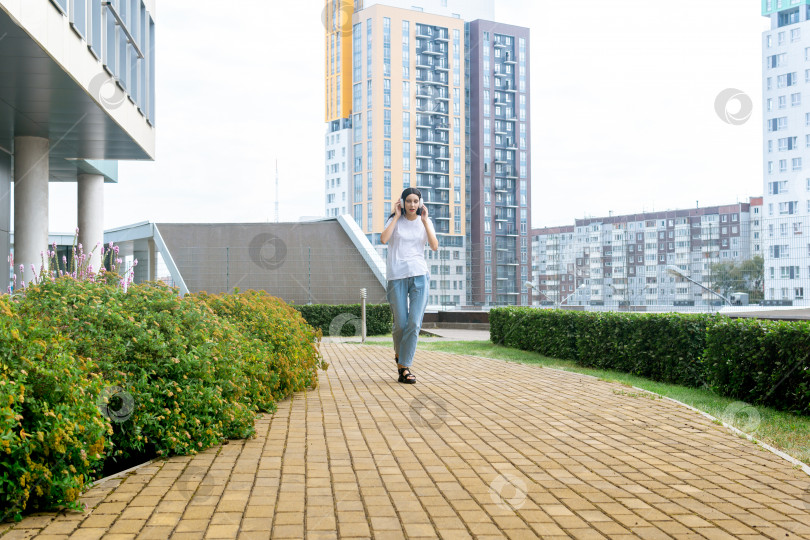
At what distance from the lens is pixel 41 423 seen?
305cm

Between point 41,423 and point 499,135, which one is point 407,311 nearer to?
point 41,423

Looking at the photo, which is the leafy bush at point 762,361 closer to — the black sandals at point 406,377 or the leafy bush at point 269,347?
the black sandals at point 406,377

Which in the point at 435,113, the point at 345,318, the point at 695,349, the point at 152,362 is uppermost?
the point at 435,113

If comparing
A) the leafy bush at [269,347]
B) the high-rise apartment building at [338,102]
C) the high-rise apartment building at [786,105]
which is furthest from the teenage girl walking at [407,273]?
the high-rise apartment building at [338,102]

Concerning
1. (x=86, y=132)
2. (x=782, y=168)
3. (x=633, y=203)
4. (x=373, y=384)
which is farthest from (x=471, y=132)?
(x=373, y=384)

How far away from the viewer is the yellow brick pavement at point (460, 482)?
Answer: 293cm

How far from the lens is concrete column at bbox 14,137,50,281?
47.1ft

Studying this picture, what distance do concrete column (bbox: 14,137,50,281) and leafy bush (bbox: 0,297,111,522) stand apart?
1225cm

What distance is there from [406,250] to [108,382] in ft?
14.7

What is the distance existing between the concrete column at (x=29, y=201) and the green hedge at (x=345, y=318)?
7.09 metres

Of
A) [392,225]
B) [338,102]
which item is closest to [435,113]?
[338,102]

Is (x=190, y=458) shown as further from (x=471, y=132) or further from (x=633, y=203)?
(x=471, y=132)

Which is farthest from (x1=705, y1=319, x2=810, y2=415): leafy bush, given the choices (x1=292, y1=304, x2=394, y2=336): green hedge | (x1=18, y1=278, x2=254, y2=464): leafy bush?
(x1=292, y1=304, x2=394, y2=336): green hedge

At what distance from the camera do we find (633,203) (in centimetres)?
1905
